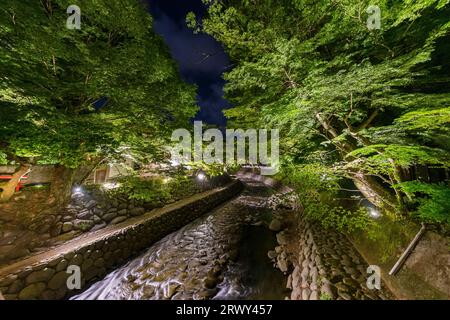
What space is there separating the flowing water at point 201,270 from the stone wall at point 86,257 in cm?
47

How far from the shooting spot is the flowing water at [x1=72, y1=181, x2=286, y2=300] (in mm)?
5934

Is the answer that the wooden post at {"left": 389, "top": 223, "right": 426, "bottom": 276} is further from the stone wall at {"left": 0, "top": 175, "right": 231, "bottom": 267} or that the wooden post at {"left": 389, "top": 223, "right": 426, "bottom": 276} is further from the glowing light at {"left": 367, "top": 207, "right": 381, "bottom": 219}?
the stone wall at {"left": 0, "top": 175, "right": 231, "bottom": 267}

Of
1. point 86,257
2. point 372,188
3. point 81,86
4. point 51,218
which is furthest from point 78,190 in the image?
point 372,188

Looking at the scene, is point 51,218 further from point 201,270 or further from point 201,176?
point 201,176

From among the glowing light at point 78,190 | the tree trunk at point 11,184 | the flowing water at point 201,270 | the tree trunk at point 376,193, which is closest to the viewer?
the tree trunk at point 376,193

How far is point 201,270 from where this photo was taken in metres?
7.13

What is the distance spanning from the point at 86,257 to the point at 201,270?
435cm

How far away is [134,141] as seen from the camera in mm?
6613

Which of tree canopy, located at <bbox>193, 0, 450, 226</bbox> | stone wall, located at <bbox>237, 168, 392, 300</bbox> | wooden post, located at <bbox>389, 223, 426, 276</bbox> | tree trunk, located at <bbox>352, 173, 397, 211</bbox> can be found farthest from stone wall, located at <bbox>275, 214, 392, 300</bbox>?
tree canopy, located at <bbox>193, 0, 450, 226</bbox>

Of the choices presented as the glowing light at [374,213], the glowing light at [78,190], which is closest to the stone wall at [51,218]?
the glowing light at [78,190]

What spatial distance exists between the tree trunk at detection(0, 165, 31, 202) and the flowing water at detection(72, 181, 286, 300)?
4.96 meters

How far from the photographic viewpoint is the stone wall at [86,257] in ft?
16.4

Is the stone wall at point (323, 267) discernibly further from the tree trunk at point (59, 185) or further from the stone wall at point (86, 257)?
the tree trunk at point (59, 185)
